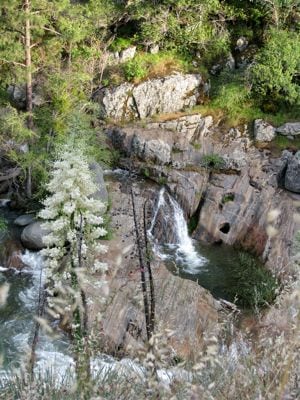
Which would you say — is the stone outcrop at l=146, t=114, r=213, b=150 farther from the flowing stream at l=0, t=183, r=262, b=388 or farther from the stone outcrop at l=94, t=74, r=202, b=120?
the flowing stream at l=0, t=183, r=262, b=388

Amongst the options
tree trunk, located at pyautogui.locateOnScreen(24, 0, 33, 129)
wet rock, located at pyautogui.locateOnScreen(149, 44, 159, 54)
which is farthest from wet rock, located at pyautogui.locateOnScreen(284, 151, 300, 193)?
tree trunk, located at pyautogui.locateOnScreen(24, 0, 33, 129)

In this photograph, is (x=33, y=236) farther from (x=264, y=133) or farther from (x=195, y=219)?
(x=264, y=133)

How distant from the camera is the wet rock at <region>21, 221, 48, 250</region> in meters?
13.8

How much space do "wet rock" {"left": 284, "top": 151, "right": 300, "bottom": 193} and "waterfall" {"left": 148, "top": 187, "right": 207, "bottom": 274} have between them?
4.18 meters

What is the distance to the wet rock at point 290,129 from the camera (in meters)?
18.8

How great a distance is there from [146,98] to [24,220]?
26.2 ft

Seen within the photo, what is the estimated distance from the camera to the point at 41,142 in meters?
15.7

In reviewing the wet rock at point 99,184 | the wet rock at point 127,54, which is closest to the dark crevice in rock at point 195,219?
the wet rock at point 99,184

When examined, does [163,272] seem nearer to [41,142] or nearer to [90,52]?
[41,142]

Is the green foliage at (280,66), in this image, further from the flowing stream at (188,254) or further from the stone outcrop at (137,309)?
the stone outcrop at (137,309)

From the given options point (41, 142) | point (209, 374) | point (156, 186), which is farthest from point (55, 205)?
point (156, 186)

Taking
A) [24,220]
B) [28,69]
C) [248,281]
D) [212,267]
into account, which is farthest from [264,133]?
[24,220]

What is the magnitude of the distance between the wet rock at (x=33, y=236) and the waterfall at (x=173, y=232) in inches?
150

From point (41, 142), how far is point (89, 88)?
4.42 meters
